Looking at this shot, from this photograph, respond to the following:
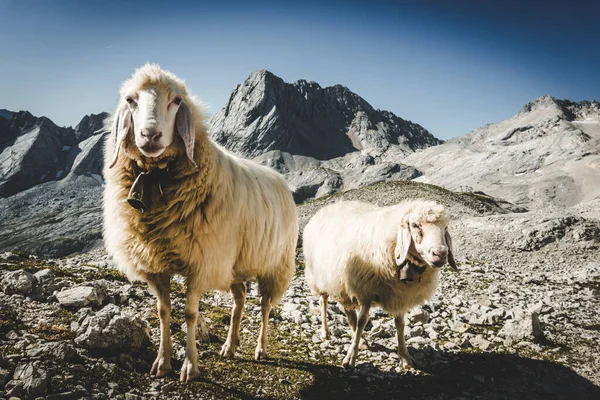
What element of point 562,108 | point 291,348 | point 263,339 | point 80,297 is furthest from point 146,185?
point 562,108

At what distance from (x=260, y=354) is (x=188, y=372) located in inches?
57.3

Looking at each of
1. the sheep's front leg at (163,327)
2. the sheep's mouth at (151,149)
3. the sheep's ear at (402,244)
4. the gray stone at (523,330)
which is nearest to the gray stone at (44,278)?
the sheep's front leg at (163,327)

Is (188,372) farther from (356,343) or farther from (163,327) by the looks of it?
(356,343)

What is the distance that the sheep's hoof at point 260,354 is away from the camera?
5262mm

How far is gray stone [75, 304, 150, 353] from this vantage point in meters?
4.09

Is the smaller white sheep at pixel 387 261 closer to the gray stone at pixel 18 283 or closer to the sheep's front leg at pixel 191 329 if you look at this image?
the sheep's front leg at pixel 191 329

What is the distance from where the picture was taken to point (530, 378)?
483 cm

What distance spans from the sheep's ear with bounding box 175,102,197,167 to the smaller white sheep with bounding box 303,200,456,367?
11.0 ft

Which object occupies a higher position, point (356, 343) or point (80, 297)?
point (80, 297)

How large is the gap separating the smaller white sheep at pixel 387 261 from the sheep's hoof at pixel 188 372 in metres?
2.35

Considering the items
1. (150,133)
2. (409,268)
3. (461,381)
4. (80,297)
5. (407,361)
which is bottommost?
(461,381)

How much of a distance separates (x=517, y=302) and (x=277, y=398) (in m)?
7.63

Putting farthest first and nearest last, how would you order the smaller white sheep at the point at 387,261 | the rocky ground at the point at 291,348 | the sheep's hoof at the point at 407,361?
the sheep's hoof at the point at 407,361, the smaller white sheep at the point at 387,261, the rocky ground at the point at 291,348

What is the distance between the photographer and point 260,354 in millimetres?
5305
